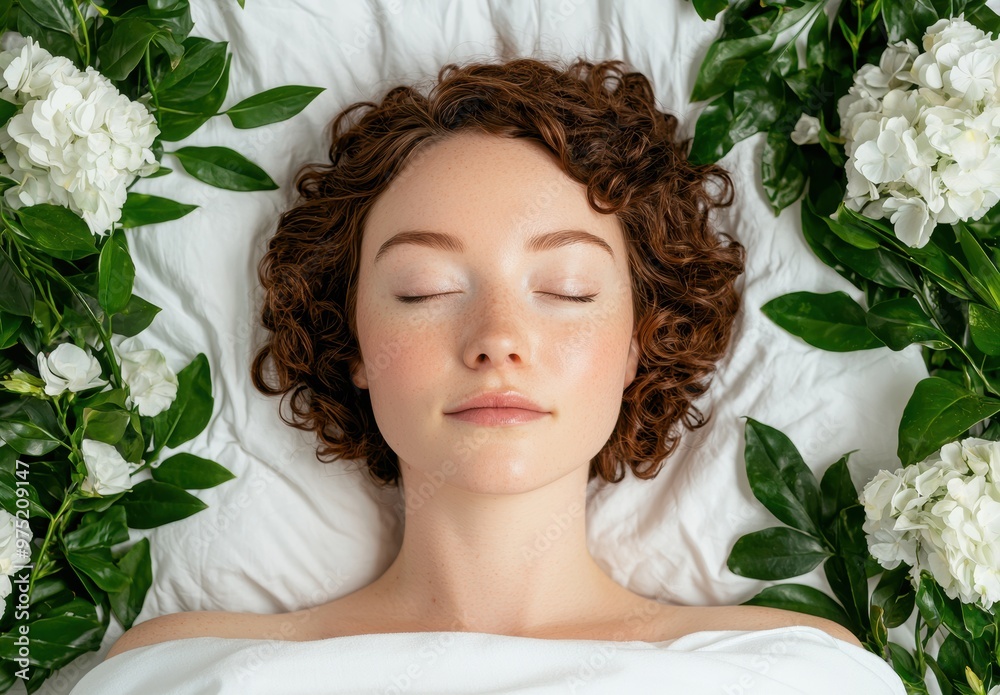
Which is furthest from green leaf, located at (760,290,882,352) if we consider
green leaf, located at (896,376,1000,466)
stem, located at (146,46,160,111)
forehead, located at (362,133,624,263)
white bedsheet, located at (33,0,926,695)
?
stem, located at (146,46,160,111)

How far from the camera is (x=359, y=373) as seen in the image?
1623 millimetres

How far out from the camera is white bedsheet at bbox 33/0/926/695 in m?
1.63

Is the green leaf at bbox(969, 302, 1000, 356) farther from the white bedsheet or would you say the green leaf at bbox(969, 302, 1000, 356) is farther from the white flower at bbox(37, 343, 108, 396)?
the white flower at bbox(37, 343, 108, 396)

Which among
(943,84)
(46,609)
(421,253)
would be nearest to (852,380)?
(943,84)

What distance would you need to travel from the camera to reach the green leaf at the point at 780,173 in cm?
162

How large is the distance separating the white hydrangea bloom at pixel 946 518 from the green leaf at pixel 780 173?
1.67ft

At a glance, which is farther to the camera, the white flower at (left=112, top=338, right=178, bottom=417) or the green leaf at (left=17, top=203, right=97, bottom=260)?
the white flower at (left=112, top=338, right=178, bottom=417)

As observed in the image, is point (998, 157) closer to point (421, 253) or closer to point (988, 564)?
point (988, 564)

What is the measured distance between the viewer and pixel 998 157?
1401 mm

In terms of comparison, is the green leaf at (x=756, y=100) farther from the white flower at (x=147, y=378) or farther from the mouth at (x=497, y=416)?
the white flower at (x=147, y=378)

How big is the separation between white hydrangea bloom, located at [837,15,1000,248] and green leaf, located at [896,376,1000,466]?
25 centimetres

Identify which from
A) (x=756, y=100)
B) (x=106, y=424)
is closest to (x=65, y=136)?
(x=106, y=424)

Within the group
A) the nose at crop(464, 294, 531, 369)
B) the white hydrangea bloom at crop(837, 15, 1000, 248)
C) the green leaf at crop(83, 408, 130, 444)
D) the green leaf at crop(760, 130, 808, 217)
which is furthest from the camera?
the green leaf at crop(760, 130, 808, 217)

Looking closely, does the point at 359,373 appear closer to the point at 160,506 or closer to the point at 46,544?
the point at 160,506
